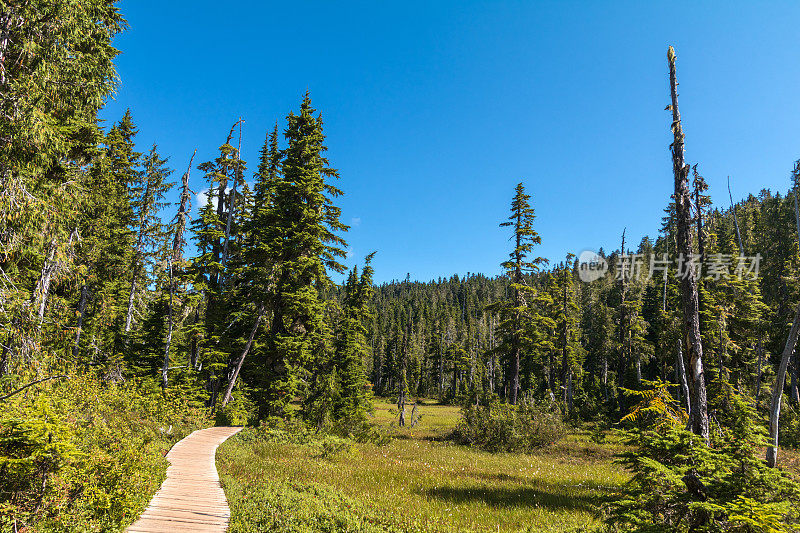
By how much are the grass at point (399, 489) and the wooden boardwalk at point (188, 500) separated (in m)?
0.31

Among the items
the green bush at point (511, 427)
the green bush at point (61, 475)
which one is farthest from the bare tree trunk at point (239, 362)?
the green bush at point (511, 427)

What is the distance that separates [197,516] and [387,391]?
8735 cm

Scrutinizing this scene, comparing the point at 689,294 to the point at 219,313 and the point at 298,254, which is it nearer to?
the point at 298,254

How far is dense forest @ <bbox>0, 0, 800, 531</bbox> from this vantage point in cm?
627

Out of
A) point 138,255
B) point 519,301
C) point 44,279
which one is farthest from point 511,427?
point 138,255

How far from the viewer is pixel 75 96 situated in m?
11.7

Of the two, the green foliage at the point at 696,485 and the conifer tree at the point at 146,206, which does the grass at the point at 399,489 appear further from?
the conifer tree at the point at 146,206

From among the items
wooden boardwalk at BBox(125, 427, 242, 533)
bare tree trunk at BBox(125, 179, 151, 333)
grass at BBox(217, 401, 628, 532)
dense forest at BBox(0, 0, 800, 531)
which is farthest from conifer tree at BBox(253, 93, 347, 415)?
bare tree trunk at BBox(125, 179, 151, 333)

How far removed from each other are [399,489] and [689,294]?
9.82 m

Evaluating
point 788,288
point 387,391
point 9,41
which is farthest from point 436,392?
point 9,41

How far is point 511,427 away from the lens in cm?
2509

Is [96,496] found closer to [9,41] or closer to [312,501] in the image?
[312,501]

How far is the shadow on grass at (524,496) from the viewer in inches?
442

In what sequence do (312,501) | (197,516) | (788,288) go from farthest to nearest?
(788,288) → (312,501) → (197,516)
